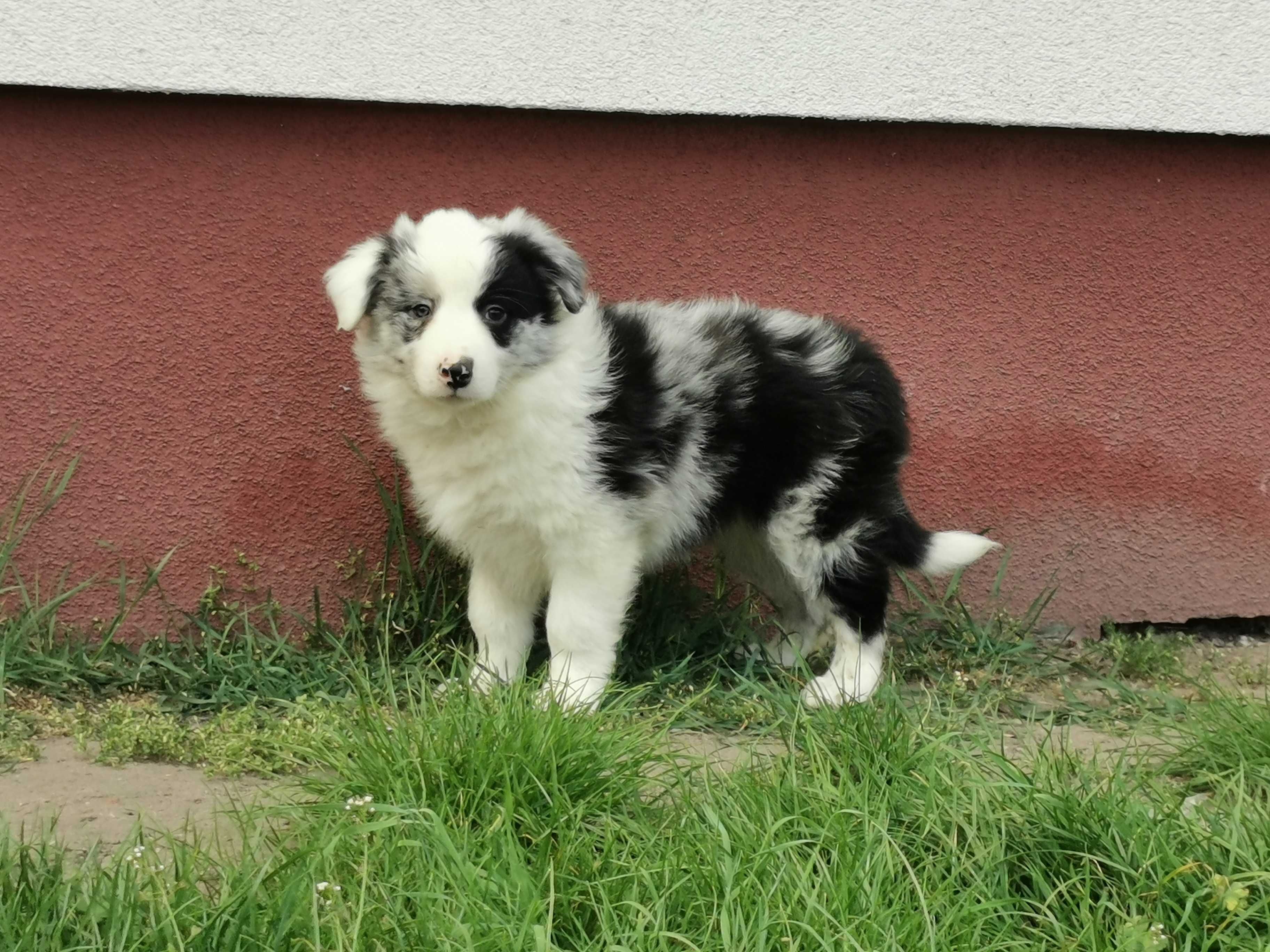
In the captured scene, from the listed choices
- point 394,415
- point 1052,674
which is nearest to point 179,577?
point 394,415

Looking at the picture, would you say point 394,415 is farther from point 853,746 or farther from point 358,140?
point 853,746

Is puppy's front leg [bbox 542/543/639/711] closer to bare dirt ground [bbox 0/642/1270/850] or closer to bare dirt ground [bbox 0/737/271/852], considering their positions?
bare dirt ground [bbox 0/642/1270/850]

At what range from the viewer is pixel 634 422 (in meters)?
3.39

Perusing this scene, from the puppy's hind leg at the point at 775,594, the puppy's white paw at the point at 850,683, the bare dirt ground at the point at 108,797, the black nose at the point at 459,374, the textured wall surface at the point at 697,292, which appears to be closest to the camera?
the bare dirt ground at the point at 108,797

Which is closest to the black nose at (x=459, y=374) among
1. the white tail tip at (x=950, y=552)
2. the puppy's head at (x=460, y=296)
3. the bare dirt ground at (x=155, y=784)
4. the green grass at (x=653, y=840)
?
the puppy's head at (x=460, y=296)

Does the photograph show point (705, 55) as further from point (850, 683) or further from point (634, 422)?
point (850, 683)

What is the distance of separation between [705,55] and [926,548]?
1.64 meters

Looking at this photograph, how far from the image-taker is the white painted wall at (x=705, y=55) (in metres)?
3.62

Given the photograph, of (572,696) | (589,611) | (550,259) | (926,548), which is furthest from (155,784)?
(926,548)

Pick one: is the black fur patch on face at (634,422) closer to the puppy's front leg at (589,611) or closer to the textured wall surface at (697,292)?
the puppy's front leg at (589,611)

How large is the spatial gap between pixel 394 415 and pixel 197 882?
143cm

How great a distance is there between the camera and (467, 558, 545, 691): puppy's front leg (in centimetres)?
354

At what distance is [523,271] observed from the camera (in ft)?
10.6

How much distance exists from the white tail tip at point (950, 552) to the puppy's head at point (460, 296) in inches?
49.7
